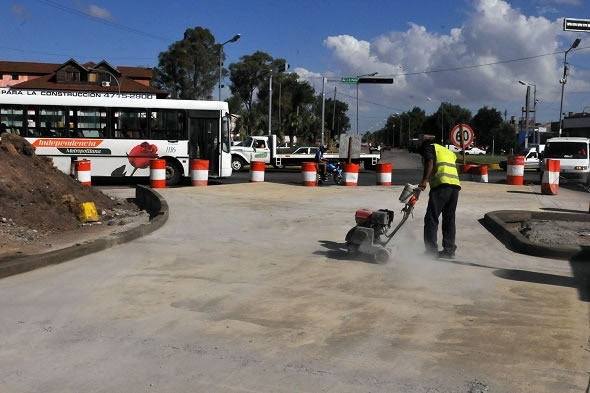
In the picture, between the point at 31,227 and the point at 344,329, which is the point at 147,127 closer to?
the point at 31,227

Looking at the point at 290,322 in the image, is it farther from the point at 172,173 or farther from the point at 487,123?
the point at 487,123

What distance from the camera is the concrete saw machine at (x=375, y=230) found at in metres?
7.41

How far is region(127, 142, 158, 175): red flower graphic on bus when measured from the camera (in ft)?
67.9

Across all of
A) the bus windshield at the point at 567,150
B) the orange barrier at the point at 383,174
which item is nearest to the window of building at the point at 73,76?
the bus windshield at the point at 567,150

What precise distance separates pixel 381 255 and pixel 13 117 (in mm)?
17506

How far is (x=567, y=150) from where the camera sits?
26.2 m

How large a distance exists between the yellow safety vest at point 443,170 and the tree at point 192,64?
76.0 m

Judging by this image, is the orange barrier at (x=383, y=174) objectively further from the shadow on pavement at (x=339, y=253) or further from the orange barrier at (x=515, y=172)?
the shadow on pavement at (x=339, y=253)

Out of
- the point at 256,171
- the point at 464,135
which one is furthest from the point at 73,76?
the point at 464,135

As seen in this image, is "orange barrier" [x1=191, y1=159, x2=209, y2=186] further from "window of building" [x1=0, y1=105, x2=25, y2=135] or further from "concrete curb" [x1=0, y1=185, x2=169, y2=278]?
"window of building" [x1=0, y1=105, x2=25, y2=135]

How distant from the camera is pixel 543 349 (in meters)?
4.39

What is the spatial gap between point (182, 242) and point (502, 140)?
4650 inches

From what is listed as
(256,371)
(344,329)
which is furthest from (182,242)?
(256,371)

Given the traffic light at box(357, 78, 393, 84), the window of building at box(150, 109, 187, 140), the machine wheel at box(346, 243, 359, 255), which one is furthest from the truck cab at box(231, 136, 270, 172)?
the machine wheel at box(346, 243, 359, 255)
